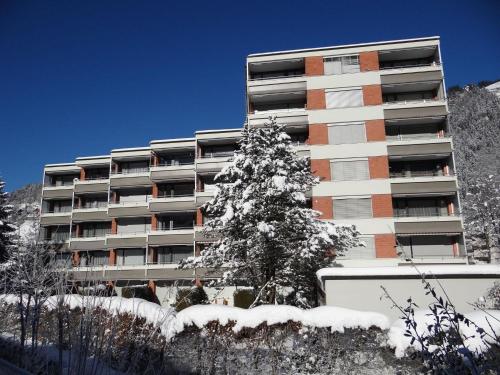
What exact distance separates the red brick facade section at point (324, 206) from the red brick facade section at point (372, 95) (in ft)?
26.6

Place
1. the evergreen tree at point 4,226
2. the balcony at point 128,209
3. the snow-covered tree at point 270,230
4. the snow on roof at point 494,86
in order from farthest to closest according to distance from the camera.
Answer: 1. the snow on roof at point 494,86
2. the balcony at point 128,209
3. the evergreen tree at point 4,226
4. the snow-covered tree at point 270,230

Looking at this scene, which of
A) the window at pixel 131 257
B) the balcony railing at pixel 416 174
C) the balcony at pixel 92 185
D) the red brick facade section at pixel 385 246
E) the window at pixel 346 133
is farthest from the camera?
the balcony at pixel 92 185

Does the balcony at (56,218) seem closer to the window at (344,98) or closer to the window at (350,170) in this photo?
the window at (350,170)

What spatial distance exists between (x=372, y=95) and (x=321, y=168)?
6.91 m

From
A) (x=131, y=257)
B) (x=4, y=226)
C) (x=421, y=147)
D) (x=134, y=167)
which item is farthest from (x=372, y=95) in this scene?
(x=4, y=226)

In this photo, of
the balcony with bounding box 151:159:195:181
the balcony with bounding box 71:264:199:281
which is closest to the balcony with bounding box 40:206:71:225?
the balcony with bounding box 71:264:199:281

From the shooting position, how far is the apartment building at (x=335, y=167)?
1089 inches

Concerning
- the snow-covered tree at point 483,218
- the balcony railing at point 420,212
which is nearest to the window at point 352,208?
the balcony railing at point 420,212

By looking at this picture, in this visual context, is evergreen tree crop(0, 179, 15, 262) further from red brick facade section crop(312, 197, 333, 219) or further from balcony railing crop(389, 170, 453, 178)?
balcony railing crop(389, 170, 453, 178)

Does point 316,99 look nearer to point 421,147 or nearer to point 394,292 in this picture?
point 421,147

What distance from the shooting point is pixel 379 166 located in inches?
1121

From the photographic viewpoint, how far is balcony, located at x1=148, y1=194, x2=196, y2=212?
34.0 metres

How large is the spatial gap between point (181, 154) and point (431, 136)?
21.7 meters

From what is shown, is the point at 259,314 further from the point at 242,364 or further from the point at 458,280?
the point at 458,280
